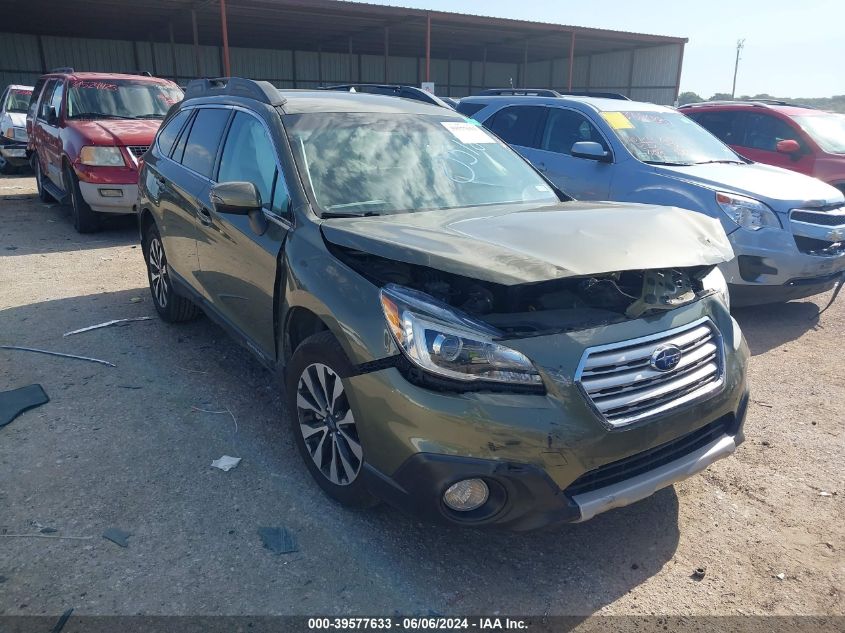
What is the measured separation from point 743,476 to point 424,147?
8.17 ft

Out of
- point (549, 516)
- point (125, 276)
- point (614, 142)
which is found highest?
point (614, 142)

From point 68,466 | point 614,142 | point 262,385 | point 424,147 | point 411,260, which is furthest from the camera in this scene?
point 614,142

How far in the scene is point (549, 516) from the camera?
2.34 meters

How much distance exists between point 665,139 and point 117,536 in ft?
19.9

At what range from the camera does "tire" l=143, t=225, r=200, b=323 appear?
5.18 meters

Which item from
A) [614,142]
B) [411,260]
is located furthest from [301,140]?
[614,142]

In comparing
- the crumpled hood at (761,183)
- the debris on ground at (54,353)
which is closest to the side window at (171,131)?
the debris on ground at (54,353)

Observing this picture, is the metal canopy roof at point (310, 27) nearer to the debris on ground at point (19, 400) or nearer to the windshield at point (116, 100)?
the windshield at point (116, 100)

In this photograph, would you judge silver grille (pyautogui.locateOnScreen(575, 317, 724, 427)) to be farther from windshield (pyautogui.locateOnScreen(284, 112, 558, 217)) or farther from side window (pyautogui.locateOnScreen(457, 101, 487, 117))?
side window (pyautogui.locateOnScreen(457, 101, 487, 117))

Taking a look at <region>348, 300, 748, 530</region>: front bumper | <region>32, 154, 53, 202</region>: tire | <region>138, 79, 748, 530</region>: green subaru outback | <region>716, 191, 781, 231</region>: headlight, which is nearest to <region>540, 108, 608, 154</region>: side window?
<region>716, 191, 781, 231</region>: headlight

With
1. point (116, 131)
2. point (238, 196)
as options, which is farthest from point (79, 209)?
point (238, 196)

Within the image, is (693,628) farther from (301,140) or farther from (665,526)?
(301,140)

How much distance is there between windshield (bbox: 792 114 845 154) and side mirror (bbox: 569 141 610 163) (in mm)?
4205

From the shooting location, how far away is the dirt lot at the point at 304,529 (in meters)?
2.50
